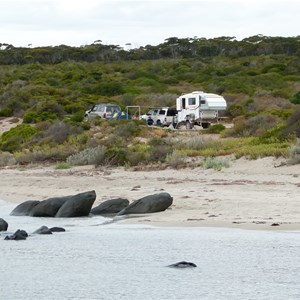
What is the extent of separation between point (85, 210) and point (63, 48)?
3292 inches

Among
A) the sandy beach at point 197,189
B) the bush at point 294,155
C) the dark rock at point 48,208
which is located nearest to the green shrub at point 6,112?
the sandy beach at point 197,189

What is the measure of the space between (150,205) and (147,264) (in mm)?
4428

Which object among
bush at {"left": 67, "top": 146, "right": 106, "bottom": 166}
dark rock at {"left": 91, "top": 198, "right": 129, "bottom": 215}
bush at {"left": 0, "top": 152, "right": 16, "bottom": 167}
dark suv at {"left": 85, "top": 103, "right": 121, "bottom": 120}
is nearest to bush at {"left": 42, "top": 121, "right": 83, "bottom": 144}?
bush at {"left": 0, "top": 152, "right": 16, "bottom": 167}

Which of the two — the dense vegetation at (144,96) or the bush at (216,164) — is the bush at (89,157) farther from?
the bush at (216,164)

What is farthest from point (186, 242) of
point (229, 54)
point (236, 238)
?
point (229, 54)

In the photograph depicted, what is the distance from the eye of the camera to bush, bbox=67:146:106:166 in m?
26.0

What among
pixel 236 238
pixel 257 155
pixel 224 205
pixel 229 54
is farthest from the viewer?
pixel 229 54

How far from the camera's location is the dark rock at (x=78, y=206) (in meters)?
17.1

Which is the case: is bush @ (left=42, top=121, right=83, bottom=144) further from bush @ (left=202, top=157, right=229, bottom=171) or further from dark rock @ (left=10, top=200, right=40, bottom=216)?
dark rock @ (left=10, top=200, right=40, bottom=216)

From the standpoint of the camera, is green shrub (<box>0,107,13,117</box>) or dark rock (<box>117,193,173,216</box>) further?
green shrub (<box>0,107,13,117</box>)

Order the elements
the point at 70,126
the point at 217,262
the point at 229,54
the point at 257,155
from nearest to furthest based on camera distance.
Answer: the point at 217,262 < the point at 257,155 < the point at 70,126 < the point at 229,54

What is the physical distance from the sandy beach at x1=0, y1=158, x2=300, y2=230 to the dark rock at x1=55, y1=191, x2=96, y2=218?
116 centimetres

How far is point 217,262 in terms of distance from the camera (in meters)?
12.4

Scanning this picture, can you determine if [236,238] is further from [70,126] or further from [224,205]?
[70,126]
